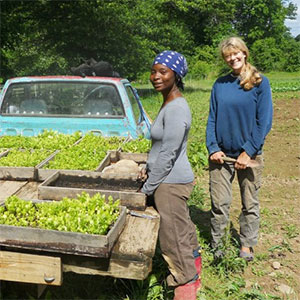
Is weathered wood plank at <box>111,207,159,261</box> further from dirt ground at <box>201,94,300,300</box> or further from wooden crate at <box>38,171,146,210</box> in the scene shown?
dirt ground at <box>201,94,300,300</box>

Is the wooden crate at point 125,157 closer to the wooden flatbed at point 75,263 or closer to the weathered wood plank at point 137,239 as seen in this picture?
the weathered wood plank at point 137,239

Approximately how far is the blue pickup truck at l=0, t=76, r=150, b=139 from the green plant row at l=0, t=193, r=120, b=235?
2674 mm

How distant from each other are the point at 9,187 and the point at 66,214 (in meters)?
1.18

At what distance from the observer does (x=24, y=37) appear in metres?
15.9

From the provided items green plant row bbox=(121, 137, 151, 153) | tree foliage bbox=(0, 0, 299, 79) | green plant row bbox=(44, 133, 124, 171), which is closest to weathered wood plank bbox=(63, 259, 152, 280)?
green plant row bbox=(44, 133, 124, 171)

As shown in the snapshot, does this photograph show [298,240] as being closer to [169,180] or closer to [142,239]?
[169,180]

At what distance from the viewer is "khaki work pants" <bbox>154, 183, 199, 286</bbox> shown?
2945 mm

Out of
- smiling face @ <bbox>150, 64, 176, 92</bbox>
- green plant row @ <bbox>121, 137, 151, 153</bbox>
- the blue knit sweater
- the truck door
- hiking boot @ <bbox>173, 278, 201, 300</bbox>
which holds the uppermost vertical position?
smiling face @ <bbox>150, 64, 176, 92</bbox>

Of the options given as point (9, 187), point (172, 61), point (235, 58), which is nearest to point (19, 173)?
point (9, 187)

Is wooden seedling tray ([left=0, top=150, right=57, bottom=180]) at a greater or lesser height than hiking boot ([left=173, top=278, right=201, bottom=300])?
greater

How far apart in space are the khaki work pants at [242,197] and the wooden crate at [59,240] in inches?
67.1

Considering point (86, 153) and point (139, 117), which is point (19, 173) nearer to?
point (86, 153)

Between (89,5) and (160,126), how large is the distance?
46.6ft

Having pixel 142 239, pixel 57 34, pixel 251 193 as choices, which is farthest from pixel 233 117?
pixel 57 34
